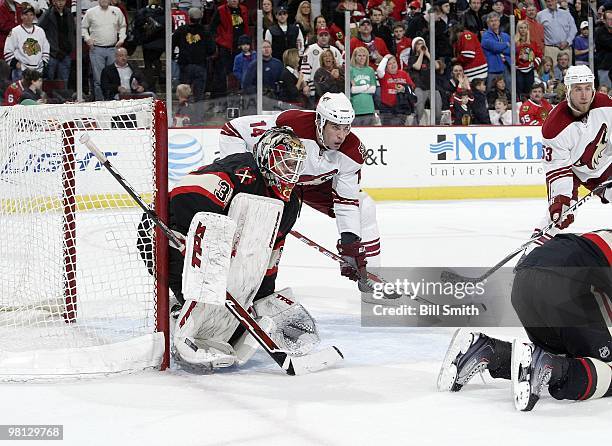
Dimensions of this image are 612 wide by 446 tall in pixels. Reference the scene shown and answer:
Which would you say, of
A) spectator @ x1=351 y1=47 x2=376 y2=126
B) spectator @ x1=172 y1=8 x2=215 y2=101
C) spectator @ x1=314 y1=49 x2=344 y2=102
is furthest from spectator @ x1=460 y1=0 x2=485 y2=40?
spectator @ x1=172 y1=8 x2=215 y2=101

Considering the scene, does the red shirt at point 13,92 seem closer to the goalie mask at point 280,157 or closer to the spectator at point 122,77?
the spectator at point 122,77

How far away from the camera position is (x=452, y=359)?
8.36ft

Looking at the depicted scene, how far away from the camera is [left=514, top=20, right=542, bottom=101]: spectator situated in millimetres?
8602

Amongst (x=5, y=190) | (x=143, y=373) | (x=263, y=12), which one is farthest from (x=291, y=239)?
(x=143, y=373)

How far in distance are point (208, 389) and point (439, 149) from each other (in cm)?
576

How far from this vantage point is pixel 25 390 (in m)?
2.65

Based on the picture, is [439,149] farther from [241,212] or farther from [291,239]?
[241,212]

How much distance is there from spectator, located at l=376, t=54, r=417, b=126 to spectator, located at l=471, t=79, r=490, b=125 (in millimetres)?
565

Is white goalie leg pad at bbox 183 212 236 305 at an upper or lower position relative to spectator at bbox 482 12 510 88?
lower

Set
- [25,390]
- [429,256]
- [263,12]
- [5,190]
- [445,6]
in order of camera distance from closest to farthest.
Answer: [25,390], [5,190], [429,256], [263,12], [445,6]

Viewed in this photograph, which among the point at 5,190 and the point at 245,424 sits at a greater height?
the point at 5,190

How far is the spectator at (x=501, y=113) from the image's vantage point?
27.5 feet

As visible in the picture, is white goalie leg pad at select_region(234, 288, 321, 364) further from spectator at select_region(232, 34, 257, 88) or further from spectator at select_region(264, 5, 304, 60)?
spectator at select_region(264, 5, 304, 60)

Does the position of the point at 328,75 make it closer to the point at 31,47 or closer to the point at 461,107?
the point at 461,107
